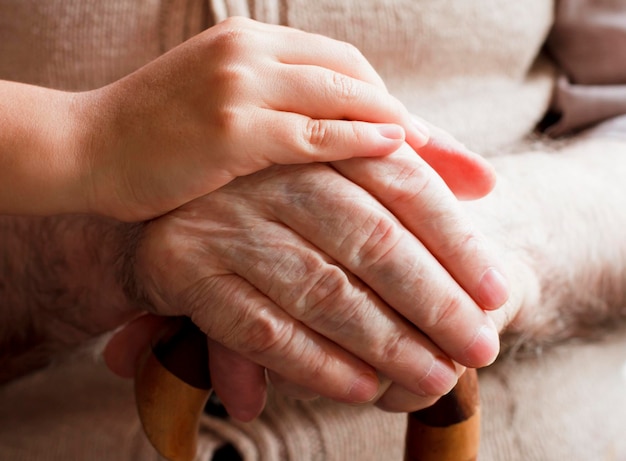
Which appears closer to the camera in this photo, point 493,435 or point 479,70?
point 493,435

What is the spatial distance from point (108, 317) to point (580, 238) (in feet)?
1.92

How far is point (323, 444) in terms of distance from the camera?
2.50ft

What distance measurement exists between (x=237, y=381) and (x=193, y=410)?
43 millimetres

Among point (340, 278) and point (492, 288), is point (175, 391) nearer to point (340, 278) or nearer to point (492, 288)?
point (340, 278)

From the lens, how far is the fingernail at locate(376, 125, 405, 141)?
0.55 meters

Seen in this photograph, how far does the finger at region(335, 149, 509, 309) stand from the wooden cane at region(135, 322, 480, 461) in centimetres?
8

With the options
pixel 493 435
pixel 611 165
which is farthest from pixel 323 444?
pixel 611 165

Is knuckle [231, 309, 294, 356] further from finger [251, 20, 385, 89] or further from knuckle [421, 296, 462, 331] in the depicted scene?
finger [251, 20, 385, 89]

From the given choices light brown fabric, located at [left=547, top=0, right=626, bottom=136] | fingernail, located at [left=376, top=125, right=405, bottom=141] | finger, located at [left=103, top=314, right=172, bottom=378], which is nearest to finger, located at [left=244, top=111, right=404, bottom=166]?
fingernail, located at [left=376, top=125, right=405, bottom=141]

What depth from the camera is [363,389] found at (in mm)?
554

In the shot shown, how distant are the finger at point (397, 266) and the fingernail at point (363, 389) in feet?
0.20

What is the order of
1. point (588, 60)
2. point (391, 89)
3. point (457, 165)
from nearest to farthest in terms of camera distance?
point (457, 165) < point (391, 89) < point (588, 60)

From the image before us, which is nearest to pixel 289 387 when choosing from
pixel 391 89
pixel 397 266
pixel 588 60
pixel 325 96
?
pixel 397 266

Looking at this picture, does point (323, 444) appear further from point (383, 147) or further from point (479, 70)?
point (479, 70)
